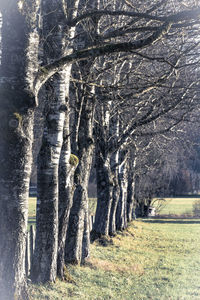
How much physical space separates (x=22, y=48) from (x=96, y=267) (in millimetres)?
7118

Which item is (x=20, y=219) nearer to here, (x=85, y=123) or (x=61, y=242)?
(x=61, y=242)

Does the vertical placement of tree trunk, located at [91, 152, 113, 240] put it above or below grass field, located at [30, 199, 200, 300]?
above

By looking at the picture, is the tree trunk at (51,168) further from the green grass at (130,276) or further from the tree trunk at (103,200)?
the tree trunk at (103,200)

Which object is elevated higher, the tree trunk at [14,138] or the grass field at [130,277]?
the tree trunk at [14,138]

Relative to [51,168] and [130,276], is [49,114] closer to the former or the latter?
[51,168]

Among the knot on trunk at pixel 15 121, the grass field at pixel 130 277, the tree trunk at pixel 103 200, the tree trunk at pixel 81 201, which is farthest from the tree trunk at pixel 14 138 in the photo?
the tree trunk at pixel 103 200

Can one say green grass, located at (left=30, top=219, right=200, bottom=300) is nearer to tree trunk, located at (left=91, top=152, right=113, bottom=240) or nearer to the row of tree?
the row of tree

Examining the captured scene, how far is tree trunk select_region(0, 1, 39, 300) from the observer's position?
242 inches

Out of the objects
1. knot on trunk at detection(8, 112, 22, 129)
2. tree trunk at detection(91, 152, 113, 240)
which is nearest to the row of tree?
knot on trunk at detection(8, 112, 22, 129)

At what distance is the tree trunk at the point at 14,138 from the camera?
20.2 ft

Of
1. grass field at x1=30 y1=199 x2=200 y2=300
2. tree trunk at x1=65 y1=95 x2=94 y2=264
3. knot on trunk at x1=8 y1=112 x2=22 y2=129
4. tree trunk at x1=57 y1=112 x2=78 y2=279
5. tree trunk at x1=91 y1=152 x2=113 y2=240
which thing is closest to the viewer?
knot on trunk at x1=8 y1=112 x2=22 y2=129

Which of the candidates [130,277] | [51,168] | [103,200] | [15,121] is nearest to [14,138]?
[15,121]

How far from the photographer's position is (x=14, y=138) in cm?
618

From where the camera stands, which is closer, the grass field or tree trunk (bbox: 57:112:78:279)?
the grass field
